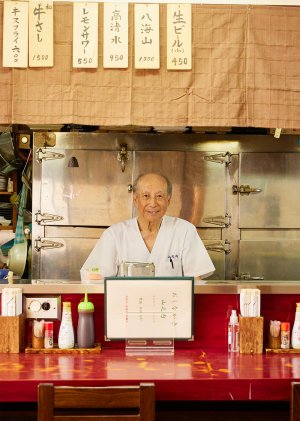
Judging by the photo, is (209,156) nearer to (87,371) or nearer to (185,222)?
(185,222)

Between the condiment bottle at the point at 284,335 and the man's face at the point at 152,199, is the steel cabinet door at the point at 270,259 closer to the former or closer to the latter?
the man's face at the point at 152,199

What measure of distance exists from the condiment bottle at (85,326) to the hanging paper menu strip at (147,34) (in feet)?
4.35

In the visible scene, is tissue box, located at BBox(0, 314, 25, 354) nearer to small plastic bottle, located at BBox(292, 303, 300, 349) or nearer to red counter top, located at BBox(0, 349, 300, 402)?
red counter top, located at BBox(0, 349, 300, 402)

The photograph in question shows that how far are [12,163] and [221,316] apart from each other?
3370 millimetres

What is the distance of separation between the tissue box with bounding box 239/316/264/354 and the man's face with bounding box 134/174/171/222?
6.75 feet

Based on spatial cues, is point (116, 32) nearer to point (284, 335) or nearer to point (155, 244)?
point (284, 335)

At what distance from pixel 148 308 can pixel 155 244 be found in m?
1.83

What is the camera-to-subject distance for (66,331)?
10.5ft

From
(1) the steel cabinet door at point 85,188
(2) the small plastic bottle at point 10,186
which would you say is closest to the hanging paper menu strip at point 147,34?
(1) the steel cabinet door at point 85,188

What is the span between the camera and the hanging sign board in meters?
3.20

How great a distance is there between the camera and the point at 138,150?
224 inches

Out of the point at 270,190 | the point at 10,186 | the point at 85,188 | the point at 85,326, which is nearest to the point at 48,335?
the point at 85,326

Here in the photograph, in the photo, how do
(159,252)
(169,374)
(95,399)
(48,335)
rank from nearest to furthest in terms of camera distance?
(95,399) < (169,374) < (48,335) < (159,252)

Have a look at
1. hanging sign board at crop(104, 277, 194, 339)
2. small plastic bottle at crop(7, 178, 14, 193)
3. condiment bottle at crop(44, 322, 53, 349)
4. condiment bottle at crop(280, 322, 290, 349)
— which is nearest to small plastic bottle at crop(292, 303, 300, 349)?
condiment bottle at crop(280, 322, 290, 349)
